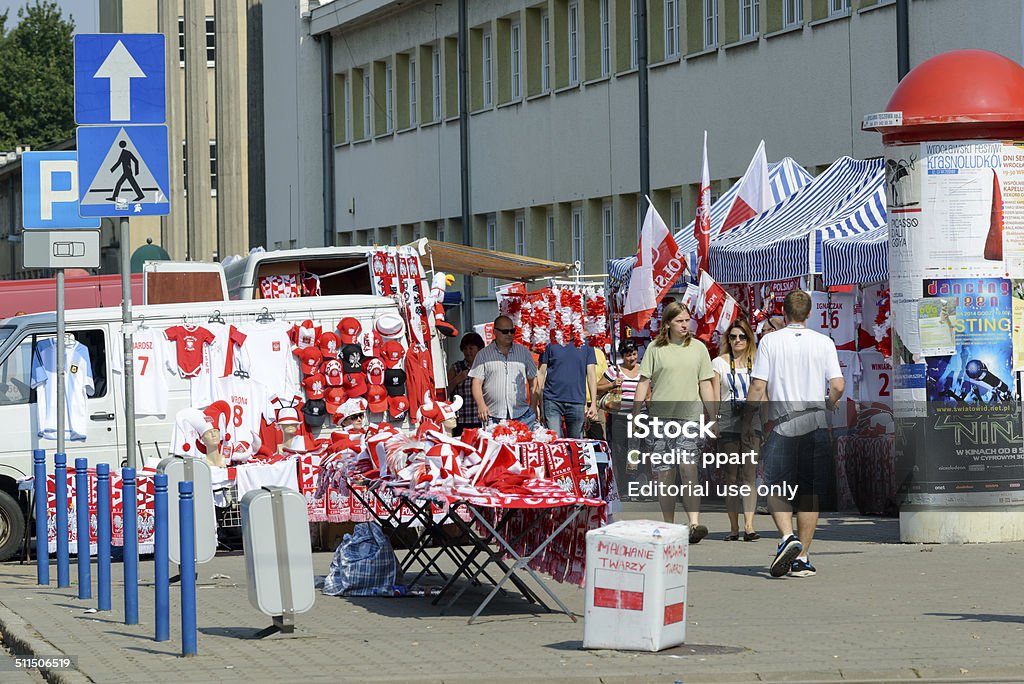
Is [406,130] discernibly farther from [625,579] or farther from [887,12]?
[625,579]

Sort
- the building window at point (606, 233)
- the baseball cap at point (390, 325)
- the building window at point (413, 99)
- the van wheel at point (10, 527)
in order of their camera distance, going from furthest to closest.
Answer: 1. the building window at point (413, 99)
2. the building window at point (606, 233)
3. the baseball cap at point (390, 325)
4. the van wheel at point (10, 527)

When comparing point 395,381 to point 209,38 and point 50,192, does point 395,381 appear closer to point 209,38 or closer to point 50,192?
point 50,192

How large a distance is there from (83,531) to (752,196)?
1099 cm

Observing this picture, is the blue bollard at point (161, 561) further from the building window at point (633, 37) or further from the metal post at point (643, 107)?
the building window at point (633, 37)

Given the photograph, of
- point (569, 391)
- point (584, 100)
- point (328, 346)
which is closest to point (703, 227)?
point (569, 391)

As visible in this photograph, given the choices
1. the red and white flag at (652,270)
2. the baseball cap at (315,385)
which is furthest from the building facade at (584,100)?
the baseball cap at (315,385)

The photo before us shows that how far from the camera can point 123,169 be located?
517 inches

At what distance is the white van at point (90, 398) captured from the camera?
18094 mm

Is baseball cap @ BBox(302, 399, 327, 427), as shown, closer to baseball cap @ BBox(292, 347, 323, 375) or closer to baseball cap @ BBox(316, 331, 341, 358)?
baseball cap @ BBox(292, 347, 323, 375)

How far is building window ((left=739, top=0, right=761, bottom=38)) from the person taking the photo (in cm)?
3219

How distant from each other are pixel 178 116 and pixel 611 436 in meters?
55.2

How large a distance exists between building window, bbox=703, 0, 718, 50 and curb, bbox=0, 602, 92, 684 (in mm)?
22226

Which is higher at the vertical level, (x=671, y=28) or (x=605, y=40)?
(x=605, y=40)

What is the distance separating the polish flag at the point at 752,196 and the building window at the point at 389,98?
2609cm
